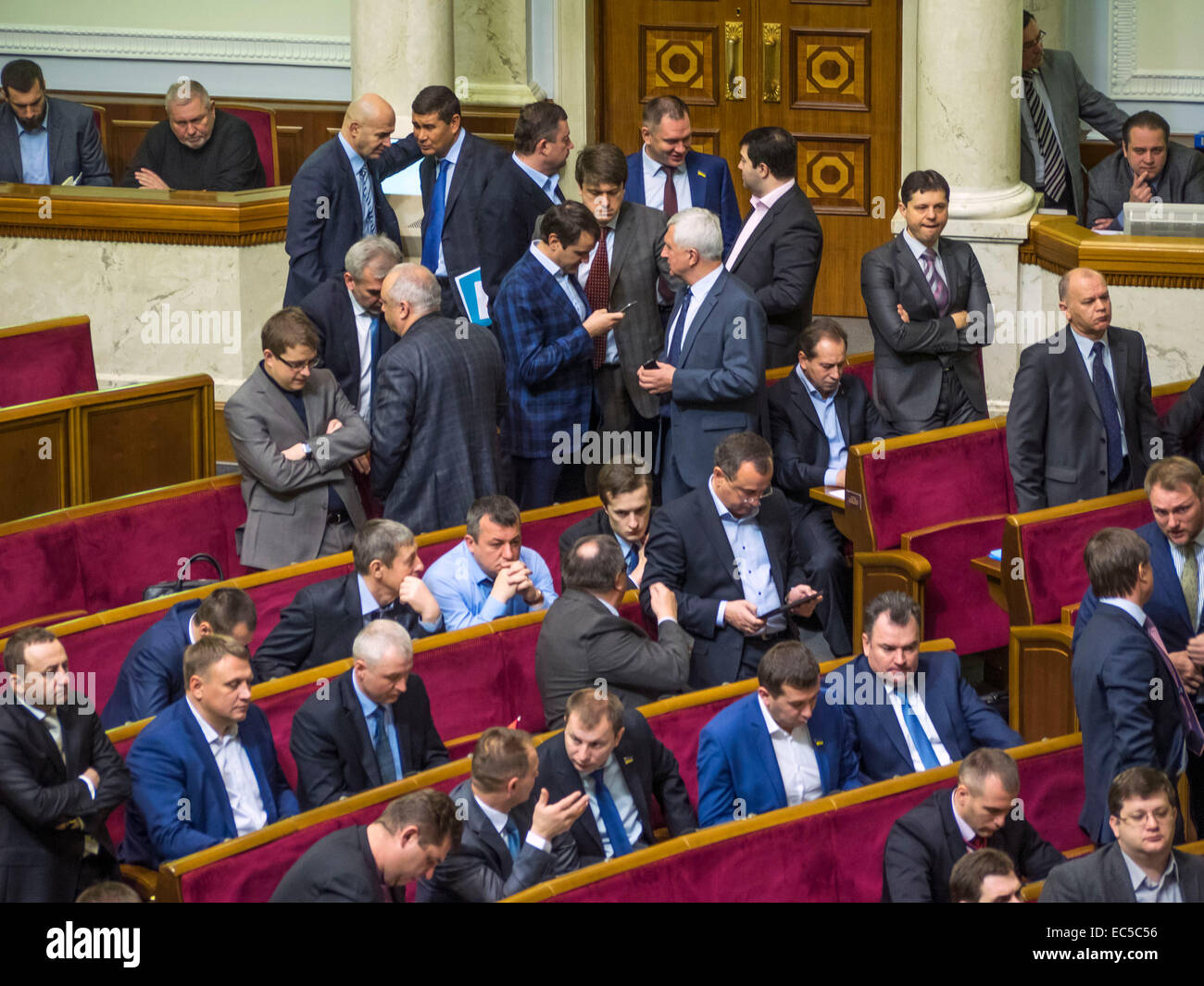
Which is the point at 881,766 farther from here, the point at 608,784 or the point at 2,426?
the point at 2,426

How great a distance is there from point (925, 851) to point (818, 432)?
2.21 m

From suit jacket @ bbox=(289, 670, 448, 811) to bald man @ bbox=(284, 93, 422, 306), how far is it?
226 centimetres

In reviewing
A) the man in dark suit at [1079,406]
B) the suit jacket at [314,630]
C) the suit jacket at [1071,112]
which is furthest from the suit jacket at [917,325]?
the suit jacket at [314,630]

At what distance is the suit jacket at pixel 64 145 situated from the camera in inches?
322

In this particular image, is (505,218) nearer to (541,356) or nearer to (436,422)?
(541,356)

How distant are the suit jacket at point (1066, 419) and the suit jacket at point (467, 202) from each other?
1987 mm

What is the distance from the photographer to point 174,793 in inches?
171

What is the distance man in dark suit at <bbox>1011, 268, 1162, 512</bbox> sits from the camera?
5484 mm

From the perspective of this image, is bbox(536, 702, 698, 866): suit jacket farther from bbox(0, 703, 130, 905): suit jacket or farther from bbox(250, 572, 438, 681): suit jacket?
bbox(0, 703, 130, 905): suit jacket

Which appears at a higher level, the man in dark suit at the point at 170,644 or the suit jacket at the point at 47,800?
the man in dark suit at the point at 170,644

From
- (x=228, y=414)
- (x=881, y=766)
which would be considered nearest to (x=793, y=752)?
(x=881, y=766)

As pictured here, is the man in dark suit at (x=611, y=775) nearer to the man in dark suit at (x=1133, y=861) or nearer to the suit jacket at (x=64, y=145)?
the man in dark suit at (x=1133, y=861)

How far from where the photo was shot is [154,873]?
4422 mm

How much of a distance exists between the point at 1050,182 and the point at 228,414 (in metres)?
4.03
